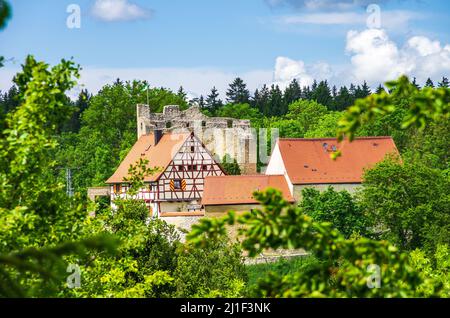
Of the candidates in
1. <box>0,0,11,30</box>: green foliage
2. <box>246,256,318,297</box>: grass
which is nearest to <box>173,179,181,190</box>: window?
<box>246,256,318,297</box>: grass

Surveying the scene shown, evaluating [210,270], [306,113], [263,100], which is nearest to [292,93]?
[263,100]

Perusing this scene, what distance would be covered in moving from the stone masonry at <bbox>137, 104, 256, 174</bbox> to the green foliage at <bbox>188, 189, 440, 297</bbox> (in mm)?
54820

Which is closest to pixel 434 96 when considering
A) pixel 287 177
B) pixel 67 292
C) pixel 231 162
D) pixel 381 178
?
pixel 67 292

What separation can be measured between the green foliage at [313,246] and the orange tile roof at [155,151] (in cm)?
4505

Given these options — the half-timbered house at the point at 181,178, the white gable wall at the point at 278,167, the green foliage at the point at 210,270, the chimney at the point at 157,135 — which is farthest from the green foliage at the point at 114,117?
the green foliage at the point at 210,270

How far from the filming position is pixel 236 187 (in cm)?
4641

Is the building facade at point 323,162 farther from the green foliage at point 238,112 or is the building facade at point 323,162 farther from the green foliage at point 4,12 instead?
the green foliage at point 4,12

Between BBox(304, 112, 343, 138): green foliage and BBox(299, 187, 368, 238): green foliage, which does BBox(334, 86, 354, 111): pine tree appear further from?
BBox(299, 187, 368, 238): green foliage

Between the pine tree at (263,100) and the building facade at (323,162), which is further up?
the pine tree at (263,100)

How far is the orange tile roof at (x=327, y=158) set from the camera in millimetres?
47125

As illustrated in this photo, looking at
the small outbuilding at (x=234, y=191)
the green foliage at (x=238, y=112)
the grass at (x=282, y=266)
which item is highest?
the green foliage at (x=238, y=112)

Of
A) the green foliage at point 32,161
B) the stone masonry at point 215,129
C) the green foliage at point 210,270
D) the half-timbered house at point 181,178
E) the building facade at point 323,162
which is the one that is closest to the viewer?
the green foliage at point 32,161

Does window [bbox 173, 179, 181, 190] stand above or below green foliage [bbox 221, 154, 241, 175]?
below

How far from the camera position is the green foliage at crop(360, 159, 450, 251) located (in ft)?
132
